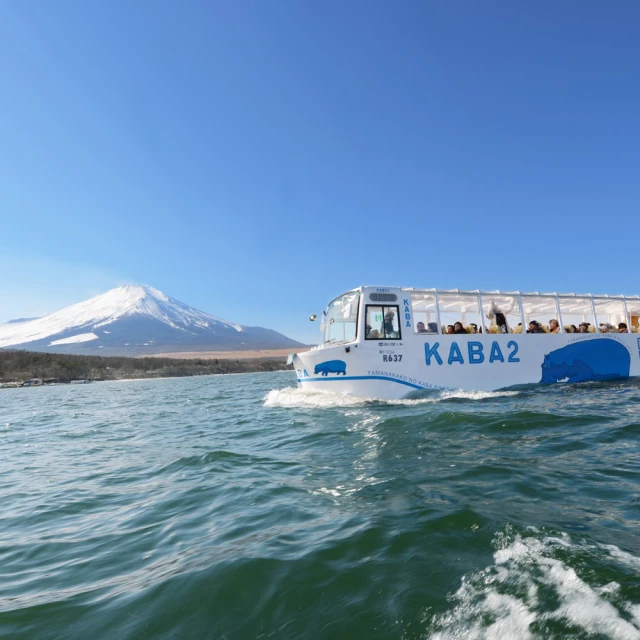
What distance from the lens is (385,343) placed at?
14961mm

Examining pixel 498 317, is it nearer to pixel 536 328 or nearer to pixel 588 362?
pixel 536 328

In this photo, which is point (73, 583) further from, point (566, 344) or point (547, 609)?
point (566, 344)

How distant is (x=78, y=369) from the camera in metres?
84.2

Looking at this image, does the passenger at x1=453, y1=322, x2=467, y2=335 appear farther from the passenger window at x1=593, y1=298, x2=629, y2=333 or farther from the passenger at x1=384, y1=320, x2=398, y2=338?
the passenger window at x1=593, y1=298, x2=629, y2=333

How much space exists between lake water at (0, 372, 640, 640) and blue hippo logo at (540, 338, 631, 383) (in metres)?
9.23

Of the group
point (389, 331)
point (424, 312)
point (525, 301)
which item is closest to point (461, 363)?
point (424, 312)

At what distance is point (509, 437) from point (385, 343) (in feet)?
24.6

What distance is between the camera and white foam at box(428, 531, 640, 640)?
244 cm

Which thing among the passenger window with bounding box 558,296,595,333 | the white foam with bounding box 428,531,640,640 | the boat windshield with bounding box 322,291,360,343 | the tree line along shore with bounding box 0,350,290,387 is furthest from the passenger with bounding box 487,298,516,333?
the tree line along shore with bounding box 0,350,290,387


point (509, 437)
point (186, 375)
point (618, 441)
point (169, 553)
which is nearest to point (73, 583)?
point (169, 553)

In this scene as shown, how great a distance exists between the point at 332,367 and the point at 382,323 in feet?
7.65

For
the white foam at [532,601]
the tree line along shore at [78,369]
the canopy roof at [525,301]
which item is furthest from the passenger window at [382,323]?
the tree line along shore at [78,369]

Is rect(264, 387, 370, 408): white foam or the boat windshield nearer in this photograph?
rect(264, 387, 370, 408): white foam

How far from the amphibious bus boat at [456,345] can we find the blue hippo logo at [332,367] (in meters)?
0.03
